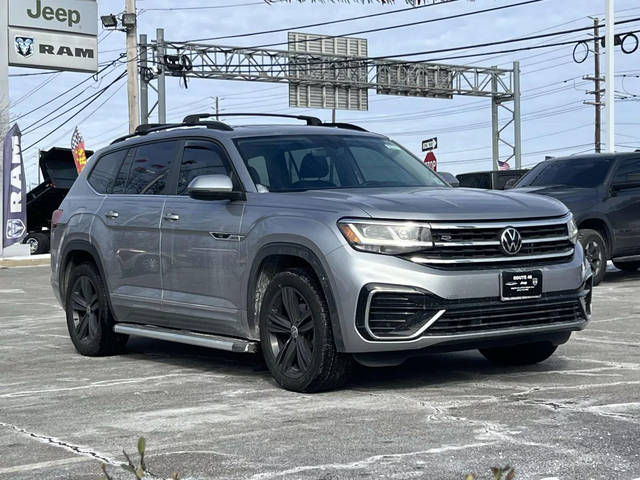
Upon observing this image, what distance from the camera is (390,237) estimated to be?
21.8ft

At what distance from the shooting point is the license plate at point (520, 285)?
681 centimetres

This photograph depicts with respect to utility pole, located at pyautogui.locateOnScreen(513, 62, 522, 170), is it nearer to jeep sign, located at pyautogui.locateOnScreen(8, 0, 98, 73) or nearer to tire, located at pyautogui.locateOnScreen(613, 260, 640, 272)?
jeep sign, located at pyautogui.locateOnScreen(8, 0, 98, 73)

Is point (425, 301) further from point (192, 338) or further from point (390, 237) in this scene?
point (192, 338)

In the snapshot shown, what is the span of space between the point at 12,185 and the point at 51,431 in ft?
84.1

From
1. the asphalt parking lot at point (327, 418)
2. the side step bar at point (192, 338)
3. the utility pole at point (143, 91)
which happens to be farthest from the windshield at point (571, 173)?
the utility pole at point (143, 91)

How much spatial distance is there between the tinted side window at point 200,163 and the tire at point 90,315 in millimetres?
1352

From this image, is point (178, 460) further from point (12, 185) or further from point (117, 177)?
point (12, 185)

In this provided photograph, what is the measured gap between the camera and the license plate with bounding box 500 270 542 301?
6812 mm

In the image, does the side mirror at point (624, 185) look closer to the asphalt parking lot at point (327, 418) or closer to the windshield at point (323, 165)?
the asphalt parking lot at point (327, 418)

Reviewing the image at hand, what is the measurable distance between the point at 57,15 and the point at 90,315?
31084 millimetres

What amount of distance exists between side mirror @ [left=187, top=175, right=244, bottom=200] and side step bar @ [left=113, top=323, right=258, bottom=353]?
98 centimetres

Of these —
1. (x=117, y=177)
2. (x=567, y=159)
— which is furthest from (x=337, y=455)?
(x=567, y=159)

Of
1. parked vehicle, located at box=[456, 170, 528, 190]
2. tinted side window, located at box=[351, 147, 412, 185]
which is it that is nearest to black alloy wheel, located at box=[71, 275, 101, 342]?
tinted side window, located at box=[351, 147, 412, 185]


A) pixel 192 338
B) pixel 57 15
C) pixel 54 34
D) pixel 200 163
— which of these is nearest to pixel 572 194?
pixel 200 163
